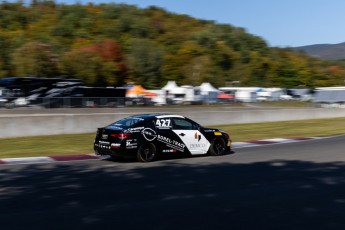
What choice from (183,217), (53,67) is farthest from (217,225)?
(53,67)

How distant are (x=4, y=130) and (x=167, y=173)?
432 inches

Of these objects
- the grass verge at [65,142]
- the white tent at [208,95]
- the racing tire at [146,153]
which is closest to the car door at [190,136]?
the racing tire at [146,153]

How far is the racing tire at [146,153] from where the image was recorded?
14039 mm

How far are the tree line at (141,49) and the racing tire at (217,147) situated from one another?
2382 inches

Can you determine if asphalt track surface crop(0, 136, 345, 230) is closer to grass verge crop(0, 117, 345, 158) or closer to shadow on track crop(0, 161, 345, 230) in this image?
shadow on track crop(0, 161, 345, 230)

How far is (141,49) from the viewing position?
334 feet

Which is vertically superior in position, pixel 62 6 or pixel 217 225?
pixel 62 6

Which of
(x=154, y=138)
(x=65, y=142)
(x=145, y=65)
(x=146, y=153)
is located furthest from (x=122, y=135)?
(x=145, y=65)

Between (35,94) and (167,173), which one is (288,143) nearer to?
(167,173)

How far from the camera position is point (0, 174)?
11875mm

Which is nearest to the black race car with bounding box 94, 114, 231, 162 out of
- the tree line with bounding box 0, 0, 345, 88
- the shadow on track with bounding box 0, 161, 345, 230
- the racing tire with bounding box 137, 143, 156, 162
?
the racing tire with bounding box 137, 143, 156, 162

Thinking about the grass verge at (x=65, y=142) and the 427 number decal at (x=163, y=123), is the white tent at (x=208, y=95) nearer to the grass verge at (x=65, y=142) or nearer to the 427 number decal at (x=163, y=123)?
the grass verge at (x=65, y=142)

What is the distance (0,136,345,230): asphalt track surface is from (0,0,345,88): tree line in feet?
207

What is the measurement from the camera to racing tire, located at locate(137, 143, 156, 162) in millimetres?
14039
